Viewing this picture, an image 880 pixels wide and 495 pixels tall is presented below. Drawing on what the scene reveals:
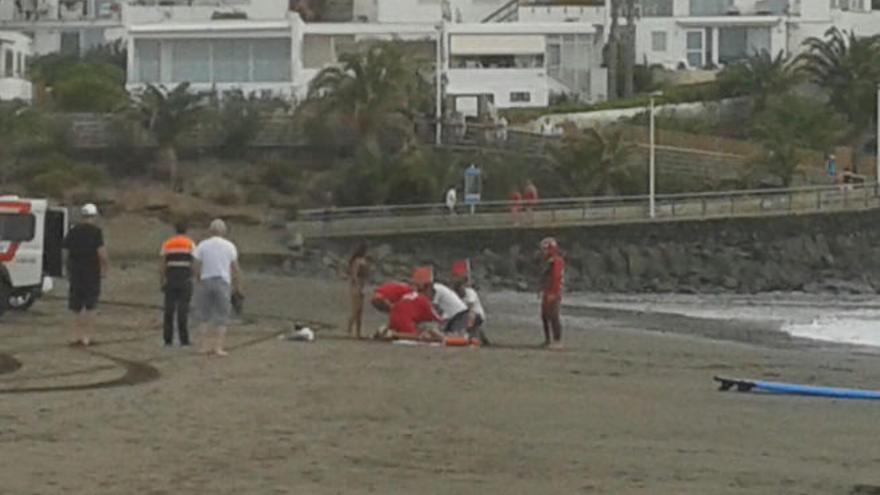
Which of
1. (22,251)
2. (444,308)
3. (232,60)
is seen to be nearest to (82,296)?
(444,308)

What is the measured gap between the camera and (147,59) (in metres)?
69.9

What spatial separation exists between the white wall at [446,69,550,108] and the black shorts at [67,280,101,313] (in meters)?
51.3

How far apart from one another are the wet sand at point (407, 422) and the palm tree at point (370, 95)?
104ft

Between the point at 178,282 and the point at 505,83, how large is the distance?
52.5 meters

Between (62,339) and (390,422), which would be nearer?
(390,422)

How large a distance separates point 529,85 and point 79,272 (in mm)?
53007

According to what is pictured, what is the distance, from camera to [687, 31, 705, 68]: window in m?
80.1

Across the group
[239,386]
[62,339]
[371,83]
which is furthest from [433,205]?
[239,386]

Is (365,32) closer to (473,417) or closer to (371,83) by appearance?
(371,83)

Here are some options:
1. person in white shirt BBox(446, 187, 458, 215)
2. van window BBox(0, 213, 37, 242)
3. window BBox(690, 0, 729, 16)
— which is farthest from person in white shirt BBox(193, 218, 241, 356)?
window BBox(690, 0, 729, 16)

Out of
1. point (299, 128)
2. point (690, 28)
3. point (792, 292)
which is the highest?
point (690, 28)

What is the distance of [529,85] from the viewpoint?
72.9m

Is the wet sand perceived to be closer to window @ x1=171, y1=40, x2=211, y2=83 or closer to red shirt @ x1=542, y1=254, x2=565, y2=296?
red shirt @ x1=542, y1=254, x2=565, y2=296

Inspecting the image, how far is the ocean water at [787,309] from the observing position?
1298 inches
